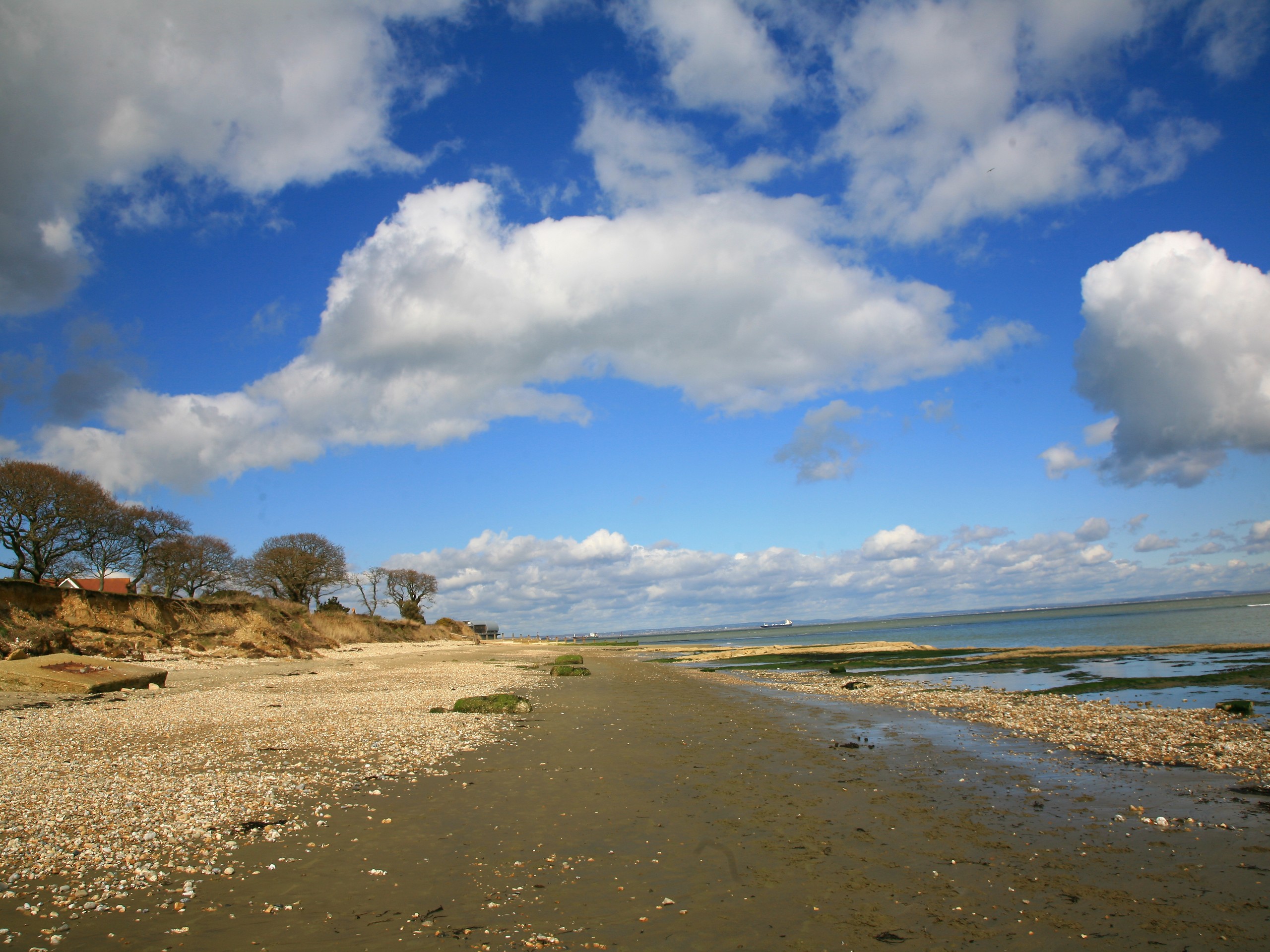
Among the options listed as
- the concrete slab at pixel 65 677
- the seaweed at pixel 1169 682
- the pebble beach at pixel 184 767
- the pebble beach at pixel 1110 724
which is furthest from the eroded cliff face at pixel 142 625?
the seaweed at pixel 1169 682

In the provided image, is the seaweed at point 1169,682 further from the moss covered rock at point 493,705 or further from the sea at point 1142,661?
the moss covered rock at point 493,705

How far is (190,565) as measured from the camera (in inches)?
2803

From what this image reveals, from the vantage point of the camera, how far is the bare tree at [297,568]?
79.8 metres

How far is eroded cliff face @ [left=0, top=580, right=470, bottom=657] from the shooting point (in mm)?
27797

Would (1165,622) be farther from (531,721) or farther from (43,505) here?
(43,505)

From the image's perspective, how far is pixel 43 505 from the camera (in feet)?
174

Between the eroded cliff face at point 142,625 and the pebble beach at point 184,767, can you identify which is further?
the eroded cliff face at point 142,625

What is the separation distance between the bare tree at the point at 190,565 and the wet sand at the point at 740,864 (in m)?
71.5

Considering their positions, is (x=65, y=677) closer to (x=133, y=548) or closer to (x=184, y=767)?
(x=184, y=767)

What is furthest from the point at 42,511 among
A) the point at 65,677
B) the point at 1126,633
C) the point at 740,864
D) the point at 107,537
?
the point at 1126,633

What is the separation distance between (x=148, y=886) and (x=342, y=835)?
79.7 inches

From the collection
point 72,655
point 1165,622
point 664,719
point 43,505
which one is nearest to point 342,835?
point 664,719

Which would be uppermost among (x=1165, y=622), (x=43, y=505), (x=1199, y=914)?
(x=43, y=505)

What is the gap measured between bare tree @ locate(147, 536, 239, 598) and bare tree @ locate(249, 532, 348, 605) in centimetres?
324
